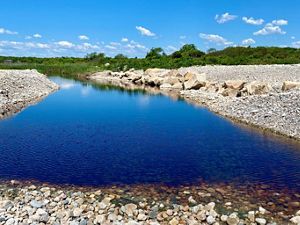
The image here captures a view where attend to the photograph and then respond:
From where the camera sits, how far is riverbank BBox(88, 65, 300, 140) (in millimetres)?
21359

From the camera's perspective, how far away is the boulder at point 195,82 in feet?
139

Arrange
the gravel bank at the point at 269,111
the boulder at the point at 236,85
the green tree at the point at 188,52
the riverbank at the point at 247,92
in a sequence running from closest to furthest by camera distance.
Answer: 1. the gravel bank at the point at 269,111
2. the riverbank at the point at 247,92
3. the boulder at the point at 236,85
4. the green tree at the point at 188,52

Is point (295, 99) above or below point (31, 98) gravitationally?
above

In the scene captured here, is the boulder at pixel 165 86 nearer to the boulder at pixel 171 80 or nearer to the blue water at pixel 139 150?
the boulder at pixel 171 80

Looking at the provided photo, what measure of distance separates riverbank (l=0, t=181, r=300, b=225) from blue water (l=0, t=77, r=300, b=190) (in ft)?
2.90

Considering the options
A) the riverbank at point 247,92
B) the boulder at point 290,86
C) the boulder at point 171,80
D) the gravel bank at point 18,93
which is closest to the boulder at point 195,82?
the riverbank at point 247,92

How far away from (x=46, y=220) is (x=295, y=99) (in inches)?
710

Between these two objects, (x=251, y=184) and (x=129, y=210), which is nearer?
(x=129, y=210)

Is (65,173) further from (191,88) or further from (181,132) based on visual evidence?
(191,88)

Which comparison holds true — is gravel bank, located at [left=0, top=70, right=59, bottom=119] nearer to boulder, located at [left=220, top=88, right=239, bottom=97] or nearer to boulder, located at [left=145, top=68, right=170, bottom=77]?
boulder, located at [left=145, top=68, right=170, bottom=77]

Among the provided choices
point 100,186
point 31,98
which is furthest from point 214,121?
point 31,98

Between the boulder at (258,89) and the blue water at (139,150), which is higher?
the boulder at (258,89)

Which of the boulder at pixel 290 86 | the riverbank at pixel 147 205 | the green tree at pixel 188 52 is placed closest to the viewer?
the riverbank at pixel 147 205

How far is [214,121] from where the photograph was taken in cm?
2409
